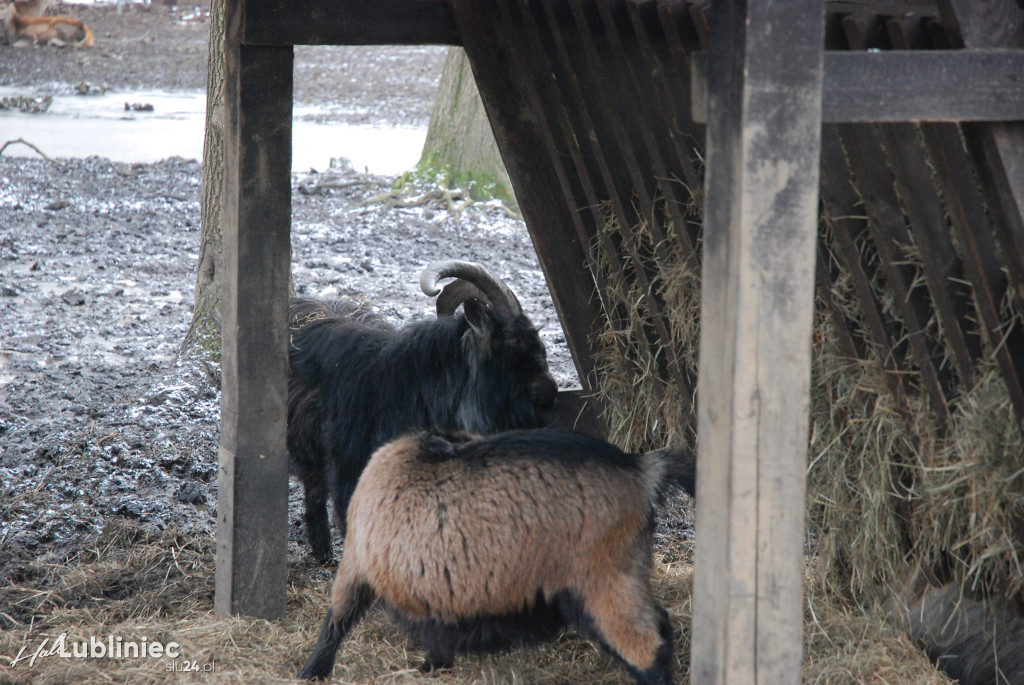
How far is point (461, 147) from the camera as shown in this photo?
1221 centimetres

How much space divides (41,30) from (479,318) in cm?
2305

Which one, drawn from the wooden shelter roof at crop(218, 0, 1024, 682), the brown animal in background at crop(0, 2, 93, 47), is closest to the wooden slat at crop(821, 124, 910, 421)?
the wooden shelter roof at crop(218, 0, 1024, 682)

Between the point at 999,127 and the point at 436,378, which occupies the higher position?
→ the point at 999,127

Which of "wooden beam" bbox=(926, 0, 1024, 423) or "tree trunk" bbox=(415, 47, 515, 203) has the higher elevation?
"tree trunk" bbox=(415, 47, 515, 203)

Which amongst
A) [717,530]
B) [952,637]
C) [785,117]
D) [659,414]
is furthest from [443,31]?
[952,637]

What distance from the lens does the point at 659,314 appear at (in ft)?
14.6

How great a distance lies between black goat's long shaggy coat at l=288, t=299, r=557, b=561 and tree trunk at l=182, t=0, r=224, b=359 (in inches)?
89.5

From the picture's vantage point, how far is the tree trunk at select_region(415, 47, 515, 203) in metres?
12.0

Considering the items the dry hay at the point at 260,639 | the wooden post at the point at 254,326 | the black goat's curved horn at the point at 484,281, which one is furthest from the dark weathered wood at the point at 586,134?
the dry hay at the point at 260,639

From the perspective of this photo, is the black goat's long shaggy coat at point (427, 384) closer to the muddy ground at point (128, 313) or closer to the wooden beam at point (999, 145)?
the muddy ground at point (128, 313)

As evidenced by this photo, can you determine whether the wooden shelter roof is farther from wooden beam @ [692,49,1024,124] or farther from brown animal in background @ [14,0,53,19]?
brown animal in background @ [14,0,53,19]

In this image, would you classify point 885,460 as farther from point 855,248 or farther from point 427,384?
point 427,384

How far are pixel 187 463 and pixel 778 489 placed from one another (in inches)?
167

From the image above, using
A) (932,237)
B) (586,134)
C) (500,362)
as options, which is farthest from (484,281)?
(932,237)
